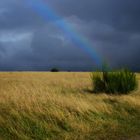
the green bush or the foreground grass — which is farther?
the green bush

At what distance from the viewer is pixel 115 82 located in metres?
24.1

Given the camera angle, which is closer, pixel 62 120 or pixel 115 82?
pixel 62 120

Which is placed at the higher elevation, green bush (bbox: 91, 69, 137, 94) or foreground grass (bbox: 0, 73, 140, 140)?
green bush (bbox: 91, 69, 137, 94)

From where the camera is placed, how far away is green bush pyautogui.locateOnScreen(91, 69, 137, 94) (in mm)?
23891

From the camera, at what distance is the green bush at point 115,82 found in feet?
78.4

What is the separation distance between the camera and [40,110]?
1210 centimetres

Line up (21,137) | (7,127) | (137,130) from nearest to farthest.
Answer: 1. (21,137)
2. (7,127)
3. (137,130)

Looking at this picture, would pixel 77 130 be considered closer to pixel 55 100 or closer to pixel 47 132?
pixel 47 132

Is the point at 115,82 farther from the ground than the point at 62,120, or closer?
farther from the ground

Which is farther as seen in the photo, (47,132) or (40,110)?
(40,110)

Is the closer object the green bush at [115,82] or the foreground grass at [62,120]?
the foreground grass at [62,120]

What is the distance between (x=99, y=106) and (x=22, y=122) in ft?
13.6

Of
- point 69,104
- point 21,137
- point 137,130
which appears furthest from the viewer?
point 69,104

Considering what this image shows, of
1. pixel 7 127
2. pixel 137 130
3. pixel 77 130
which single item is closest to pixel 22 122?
pixel 7 127
